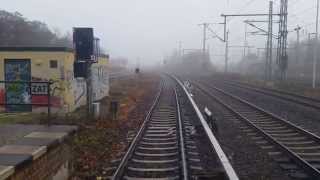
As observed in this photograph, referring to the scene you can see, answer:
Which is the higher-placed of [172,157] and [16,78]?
[16,78]

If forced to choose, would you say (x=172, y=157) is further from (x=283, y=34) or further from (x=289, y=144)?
(x=283, y=34)

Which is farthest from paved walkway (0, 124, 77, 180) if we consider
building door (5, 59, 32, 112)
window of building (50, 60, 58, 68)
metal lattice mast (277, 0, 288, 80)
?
metal lattice mast (277, 0, 288, 80)

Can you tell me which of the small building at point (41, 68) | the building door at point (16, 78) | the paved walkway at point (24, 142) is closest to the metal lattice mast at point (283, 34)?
the small building at point (41, 68)

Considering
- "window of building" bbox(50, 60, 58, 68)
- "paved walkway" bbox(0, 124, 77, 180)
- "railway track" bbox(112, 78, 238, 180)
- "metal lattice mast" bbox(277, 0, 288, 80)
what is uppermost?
"metal lattice mast" bbox(277, 0, 288, 80)

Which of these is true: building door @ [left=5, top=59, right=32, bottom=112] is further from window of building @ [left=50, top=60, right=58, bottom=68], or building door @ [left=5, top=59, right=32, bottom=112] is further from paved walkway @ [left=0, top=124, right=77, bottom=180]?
paved walkway @ [left=0, top=124, right=77, bottom=180]

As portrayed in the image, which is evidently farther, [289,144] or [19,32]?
[19,32]

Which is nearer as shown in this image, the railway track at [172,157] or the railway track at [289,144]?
the railway track at [172,157]

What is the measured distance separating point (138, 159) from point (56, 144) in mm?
3280

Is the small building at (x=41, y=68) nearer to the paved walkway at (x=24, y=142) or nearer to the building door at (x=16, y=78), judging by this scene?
the building door at (x=16, y=78)

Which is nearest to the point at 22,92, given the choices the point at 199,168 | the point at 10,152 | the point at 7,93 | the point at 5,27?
the point at 7,93

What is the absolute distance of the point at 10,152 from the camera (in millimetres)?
7559

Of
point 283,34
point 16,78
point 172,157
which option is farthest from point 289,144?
point 283,34

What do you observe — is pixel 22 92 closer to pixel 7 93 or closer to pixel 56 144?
pixel 7 93

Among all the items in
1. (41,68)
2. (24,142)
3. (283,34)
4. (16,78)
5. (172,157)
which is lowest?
(172,157)
